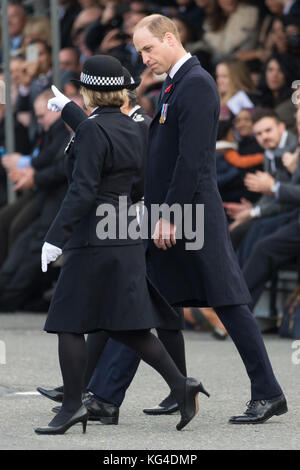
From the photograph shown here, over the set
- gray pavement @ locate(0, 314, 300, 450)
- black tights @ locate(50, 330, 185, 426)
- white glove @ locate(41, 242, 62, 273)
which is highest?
white glove @ locate(41, 242, 62, 273)

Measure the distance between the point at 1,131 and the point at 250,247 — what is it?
4567 millimetres

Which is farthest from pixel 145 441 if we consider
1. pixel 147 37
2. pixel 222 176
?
pixel 222 176

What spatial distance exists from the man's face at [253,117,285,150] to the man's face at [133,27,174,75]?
421 centimetres

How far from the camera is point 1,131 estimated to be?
1365cm

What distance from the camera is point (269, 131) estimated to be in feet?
33.3

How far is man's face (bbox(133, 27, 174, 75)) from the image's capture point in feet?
19.6

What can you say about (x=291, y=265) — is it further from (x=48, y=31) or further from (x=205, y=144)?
(x=48, y=31)

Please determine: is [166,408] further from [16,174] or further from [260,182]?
[16,174]

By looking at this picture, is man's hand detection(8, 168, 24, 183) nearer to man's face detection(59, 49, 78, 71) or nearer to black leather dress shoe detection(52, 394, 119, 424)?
man's face detection(59, 49, 78, 71)

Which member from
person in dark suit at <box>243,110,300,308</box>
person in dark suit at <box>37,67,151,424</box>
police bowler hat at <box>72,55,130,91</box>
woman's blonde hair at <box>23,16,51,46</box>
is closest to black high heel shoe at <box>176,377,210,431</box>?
person in dark suit at <box>37,67,151,424</box>

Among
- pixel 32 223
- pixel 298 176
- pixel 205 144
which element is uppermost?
pixel 205 144

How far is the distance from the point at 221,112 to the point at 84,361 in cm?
603

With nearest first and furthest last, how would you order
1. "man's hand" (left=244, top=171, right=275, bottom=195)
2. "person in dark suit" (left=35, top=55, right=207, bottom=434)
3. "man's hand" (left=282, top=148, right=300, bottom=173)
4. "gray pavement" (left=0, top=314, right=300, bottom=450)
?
1. "gray pavement" (left=0, top=314, right=300, bottom=450)
2. "person in dark suit" (left=35, top=55, right=207, bottom=434)
3. "man's hand" (left=244, top=171, right=275, bottom=195)
4. "man's hand" (left=282, top=148, right=300, bottom=173)

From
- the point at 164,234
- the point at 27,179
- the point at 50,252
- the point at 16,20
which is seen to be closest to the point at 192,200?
the point at 164,234
